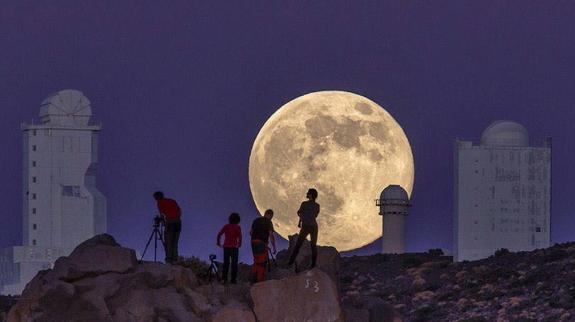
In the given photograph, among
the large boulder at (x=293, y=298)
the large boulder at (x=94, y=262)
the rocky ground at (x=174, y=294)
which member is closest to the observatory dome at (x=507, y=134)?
the rocky ground at (x=174, y=294)

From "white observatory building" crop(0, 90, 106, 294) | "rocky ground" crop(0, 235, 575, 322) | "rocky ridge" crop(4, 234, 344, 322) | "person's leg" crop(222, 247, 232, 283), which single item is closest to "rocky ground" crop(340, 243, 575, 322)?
"rocky ground" crop(0, 235, 575, 322)

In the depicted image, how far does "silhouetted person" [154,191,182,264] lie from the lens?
42906 mm

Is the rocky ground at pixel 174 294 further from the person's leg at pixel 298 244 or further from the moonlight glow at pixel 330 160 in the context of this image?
the moonlight glow at pixel 330 160

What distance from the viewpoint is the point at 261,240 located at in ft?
140

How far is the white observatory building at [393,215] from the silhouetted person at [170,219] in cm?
6129

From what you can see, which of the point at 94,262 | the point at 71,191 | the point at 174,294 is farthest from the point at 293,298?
the point at 71,191

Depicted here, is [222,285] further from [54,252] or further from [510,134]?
[54,252]

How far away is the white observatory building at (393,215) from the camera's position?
104938 millimetres

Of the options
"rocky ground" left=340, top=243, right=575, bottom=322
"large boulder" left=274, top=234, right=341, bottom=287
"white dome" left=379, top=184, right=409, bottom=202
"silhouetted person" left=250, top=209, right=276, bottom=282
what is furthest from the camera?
"white dome" left=379, top=184, right=409, bottom=202

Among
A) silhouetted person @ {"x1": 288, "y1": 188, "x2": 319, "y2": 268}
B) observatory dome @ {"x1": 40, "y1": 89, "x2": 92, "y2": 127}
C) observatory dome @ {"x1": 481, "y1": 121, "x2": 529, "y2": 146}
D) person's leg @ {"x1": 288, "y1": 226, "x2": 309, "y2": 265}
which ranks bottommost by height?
person's leg @ {"x1": 288, "y1": 226, "x2": 309, "y2": 265}

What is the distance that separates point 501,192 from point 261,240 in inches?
3027

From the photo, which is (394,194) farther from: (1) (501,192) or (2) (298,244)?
(2) (298,244)

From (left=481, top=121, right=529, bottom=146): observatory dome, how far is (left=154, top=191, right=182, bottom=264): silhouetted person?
7422 centimetres

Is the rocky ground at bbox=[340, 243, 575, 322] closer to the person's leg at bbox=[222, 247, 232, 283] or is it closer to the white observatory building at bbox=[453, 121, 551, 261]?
the white observatory building at bbox=[453, 121, 551, 261]
